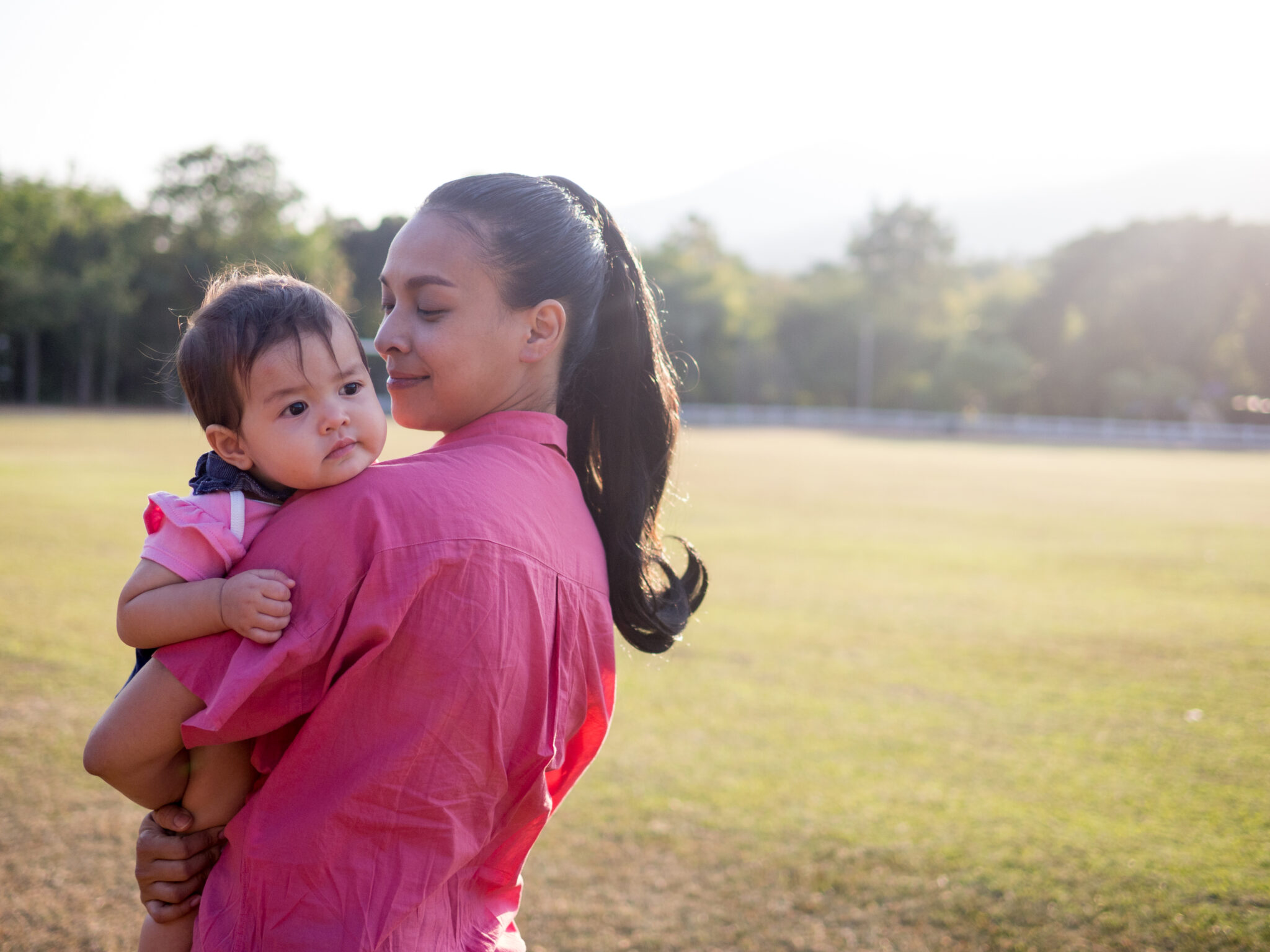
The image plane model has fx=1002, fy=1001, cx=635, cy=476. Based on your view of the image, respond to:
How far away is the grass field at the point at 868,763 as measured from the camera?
11.3 feet

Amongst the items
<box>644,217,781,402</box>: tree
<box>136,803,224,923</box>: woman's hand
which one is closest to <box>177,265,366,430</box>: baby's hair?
<box>136,803,224,923</box>: woman's hand

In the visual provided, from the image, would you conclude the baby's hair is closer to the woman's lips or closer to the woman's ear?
the woman's lips

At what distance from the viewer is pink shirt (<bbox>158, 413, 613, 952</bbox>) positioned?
107 cm

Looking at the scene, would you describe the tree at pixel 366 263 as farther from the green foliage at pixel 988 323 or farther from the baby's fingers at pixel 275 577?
the green foliage at pixel 988 323

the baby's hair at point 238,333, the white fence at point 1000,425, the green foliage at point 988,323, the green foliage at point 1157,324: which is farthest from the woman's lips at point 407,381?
the green foliage at point 1157,324

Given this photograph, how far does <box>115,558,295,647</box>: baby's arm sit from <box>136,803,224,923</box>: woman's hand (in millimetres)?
219

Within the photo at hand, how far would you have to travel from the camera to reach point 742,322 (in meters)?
54.3

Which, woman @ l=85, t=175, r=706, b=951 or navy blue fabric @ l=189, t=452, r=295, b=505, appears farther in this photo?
navy blue fabric @ l=189, t=452, r=295, b=505

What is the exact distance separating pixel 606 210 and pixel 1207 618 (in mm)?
8665

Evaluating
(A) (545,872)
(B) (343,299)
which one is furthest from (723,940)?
(B) (343,299)

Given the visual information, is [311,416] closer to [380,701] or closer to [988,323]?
[380,701]

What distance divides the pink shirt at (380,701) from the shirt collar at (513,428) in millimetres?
108

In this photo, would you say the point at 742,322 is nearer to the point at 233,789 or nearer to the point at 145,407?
the point at 145,407

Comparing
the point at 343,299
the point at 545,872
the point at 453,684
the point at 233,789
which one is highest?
the point at 343,299
